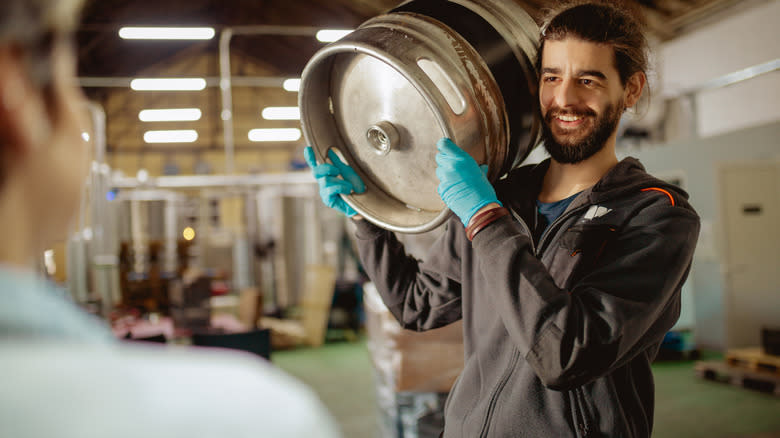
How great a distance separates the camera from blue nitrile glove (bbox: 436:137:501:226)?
3.47 feet

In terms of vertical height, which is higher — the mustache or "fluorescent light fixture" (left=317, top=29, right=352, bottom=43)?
"fluorescent light fixture" (left=317, top=29, right=352, bottom=43)

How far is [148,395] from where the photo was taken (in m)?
0.38

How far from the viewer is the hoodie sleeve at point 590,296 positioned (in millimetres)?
1012

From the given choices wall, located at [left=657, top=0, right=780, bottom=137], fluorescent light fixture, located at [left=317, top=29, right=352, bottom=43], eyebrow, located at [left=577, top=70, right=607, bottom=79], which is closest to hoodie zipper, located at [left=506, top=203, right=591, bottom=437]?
eyebrow, located at [left=577, top=70, right=607, bottom=79]

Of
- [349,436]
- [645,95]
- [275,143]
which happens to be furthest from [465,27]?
[275,143]

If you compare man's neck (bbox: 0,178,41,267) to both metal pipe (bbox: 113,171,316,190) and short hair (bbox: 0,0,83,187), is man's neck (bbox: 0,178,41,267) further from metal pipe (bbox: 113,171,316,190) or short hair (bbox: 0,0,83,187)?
metal pipe (bbox: 113,171,316,190)

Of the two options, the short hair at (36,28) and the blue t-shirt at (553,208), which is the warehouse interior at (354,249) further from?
the blue t-shirt at (553,208)

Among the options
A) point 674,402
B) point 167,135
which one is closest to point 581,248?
point 674,402


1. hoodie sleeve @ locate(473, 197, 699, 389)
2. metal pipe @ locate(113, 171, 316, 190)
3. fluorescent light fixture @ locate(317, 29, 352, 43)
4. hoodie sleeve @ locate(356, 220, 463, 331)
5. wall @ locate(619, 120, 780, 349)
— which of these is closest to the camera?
hoodie sleeve @ locate(473, 197, 699, 389)

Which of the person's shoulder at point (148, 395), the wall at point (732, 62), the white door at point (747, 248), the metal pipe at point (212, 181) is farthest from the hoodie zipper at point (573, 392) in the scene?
the wall at point (732, 62)

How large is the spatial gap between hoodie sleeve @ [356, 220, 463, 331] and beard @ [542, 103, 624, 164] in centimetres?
31

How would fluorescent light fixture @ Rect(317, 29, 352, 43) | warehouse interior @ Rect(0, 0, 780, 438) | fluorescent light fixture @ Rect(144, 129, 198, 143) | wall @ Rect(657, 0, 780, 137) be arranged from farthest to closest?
fluorescent light fixture @ Rect(144, 129, 198, 143) → wall @ Rect(657, 0, 780, 137) → fluorescent light fixture @ Rect(317, 29, 352, 43) → warehouse interior @ Rect(0, 0, 780, 438)

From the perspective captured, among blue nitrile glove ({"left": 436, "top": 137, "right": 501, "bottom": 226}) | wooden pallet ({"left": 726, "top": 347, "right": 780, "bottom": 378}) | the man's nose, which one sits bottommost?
wooden pallet ({"left": 726, "top": 347, "right": 780, "bottom": 378})

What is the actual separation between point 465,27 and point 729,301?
248 inches
